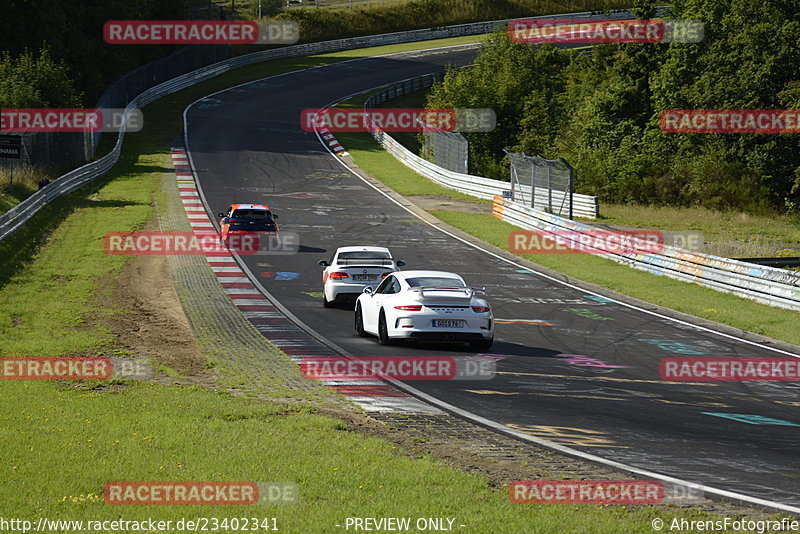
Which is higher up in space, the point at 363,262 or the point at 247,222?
the point at 247,222

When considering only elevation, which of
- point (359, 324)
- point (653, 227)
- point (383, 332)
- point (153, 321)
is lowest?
point (153, 321)

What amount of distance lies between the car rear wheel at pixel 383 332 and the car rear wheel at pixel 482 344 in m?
1.55

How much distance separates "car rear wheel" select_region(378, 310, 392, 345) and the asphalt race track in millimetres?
232

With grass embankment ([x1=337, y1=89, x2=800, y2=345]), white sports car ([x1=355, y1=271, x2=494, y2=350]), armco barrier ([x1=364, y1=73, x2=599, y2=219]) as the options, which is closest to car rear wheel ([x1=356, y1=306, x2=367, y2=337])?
white sports car ([x1=355, y1=271, x2=494, y2=350])

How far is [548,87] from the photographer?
7306 cm

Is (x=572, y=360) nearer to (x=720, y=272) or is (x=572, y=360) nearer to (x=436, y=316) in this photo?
(x=436, y=316)

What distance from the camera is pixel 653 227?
36.9 meters

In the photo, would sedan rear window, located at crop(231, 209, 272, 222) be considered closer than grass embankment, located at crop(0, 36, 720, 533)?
No

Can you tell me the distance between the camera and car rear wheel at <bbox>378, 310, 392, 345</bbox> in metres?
16.8

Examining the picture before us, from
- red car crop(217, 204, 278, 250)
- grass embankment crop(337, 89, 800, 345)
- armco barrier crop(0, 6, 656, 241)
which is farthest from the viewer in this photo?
armco barrier crop(0, 6, 656, 241)

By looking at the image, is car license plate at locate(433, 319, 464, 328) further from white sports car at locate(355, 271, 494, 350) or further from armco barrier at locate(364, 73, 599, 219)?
armco barrier at locate(364, 73, 599, 219)

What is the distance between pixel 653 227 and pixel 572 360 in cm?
2216

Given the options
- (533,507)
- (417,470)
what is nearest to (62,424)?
(417,470)

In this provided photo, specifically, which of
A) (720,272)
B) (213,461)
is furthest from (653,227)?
(213,461)
